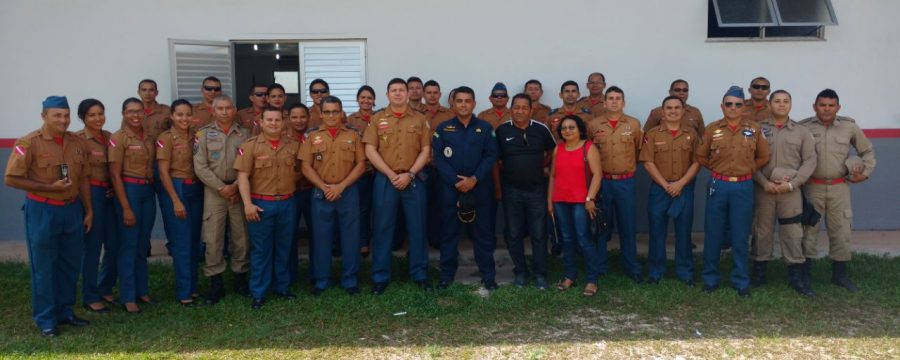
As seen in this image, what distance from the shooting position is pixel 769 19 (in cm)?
760

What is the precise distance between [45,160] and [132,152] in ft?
2.25

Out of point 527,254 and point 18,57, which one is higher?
point 18,57

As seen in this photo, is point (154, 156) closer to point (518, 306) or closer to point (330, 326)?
point (330, 326)

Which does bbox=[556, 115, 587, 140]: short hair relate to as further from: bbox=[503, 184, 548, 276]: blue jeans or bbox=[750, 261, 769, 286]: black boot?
bbox=[750, 261, 769, 286]: black boot

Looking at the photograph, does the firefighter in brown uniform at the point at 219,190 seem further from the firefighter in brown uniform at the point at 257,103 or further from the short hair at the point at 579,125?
the short hair at the point at 579,125

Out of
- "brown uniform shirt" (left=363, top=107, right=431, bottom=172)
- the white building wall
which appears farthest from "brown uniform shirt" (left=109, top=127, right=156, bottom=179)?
the white building wall

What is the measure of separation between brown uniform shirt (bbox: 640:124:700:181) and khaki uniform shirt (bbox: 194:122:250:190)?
132 inches

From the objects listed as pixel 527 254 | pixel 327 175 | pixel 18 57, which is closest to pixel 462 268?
pixel 527 254

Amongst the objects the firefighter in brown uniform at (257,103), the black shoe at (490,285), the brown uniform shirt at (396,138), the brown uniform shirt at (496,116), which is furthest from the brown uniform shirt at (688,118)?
the firefighter in brown uniform at (257,103)

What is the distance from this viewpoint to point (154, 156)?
5.38m

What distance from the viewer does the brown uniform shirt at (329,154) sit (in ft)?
18.1

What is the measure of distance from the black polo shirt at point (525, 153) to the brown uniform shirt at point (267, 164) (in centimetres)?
171

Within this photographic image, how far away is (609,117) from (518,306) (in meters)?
1.83

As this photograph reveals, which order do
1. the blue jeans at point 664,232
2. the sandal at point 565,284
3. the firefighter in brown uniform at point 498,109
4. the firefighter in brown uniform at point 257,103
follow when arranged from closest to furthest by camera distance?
the sandal at point 565,284 < the blue jeans at point 664,232 < the firefighter in brown uniform at point 257,103 < the firefighter in brown uniform at point 498,109
